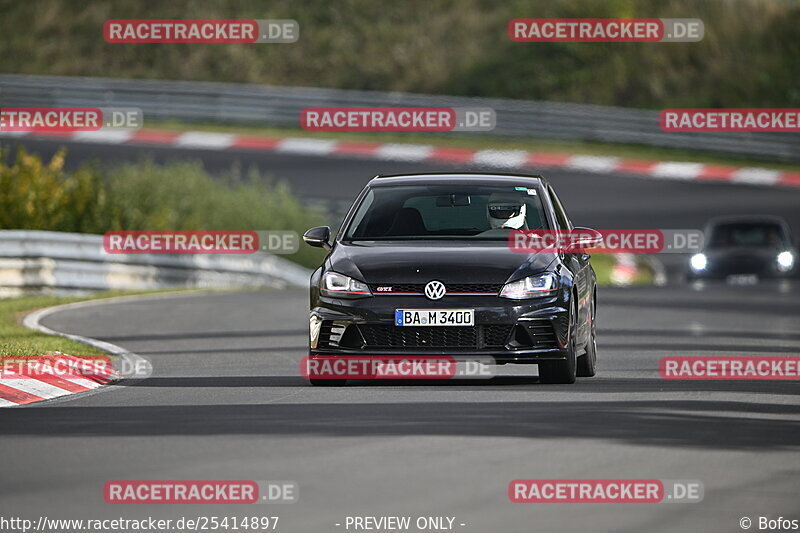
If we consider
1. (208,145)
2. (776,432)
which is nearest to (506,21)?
(208,145)

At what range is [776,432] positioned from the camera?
35.1ft

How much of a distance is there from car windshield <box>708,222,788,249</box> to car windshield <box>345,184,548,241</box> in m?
18.5

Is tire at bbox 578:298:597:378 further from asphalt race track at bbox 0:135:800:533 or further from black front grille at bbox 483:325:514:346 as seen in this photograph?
black front grille at bbox 483:325:514:346

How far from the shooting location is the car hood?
1297 cm

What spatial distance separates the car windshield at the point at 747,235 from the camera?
105 feet

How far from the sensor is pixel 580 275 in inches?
551

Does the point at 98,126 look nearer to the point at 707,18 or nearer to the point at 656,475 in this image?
the point at 707,18

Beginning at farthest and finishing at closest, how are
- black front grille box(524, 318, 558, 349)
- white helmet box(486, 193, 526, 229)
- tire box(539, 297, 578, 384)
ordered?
white helmet box(486, 193, 526, 229), tire box(539, 297, 578, 384), black front grille box(524, 318, 558, 349)

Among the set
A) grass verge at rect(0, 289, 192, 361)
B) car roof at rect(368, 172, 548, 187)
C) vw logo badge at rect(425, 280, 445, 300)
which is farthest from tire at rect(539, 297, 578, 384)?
grass verge at rect(0, 289, 192, 361)

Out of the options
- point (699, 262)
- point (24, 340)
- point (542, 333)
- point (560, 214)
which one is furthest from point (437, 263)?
point (699, 262)

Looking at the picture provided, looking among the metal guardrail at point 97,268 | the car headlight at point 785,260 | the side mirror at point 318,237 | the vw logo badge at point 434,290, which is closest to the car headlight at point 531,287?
the vw logo badge at point 434,290

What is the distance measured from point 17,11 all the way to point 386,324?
4943 cm

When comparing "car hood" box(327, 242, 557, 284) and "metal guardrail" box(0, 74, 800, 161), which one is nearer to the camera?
"car hood" box(327, 242, 557, 284)

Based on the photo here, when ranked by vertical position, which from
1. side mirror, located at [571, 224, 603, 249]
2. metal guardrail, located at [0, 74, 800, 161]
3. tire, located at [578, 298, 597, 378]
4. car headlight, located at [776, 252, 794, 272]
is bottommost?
tire, located at [578, 298, 597, 378]
